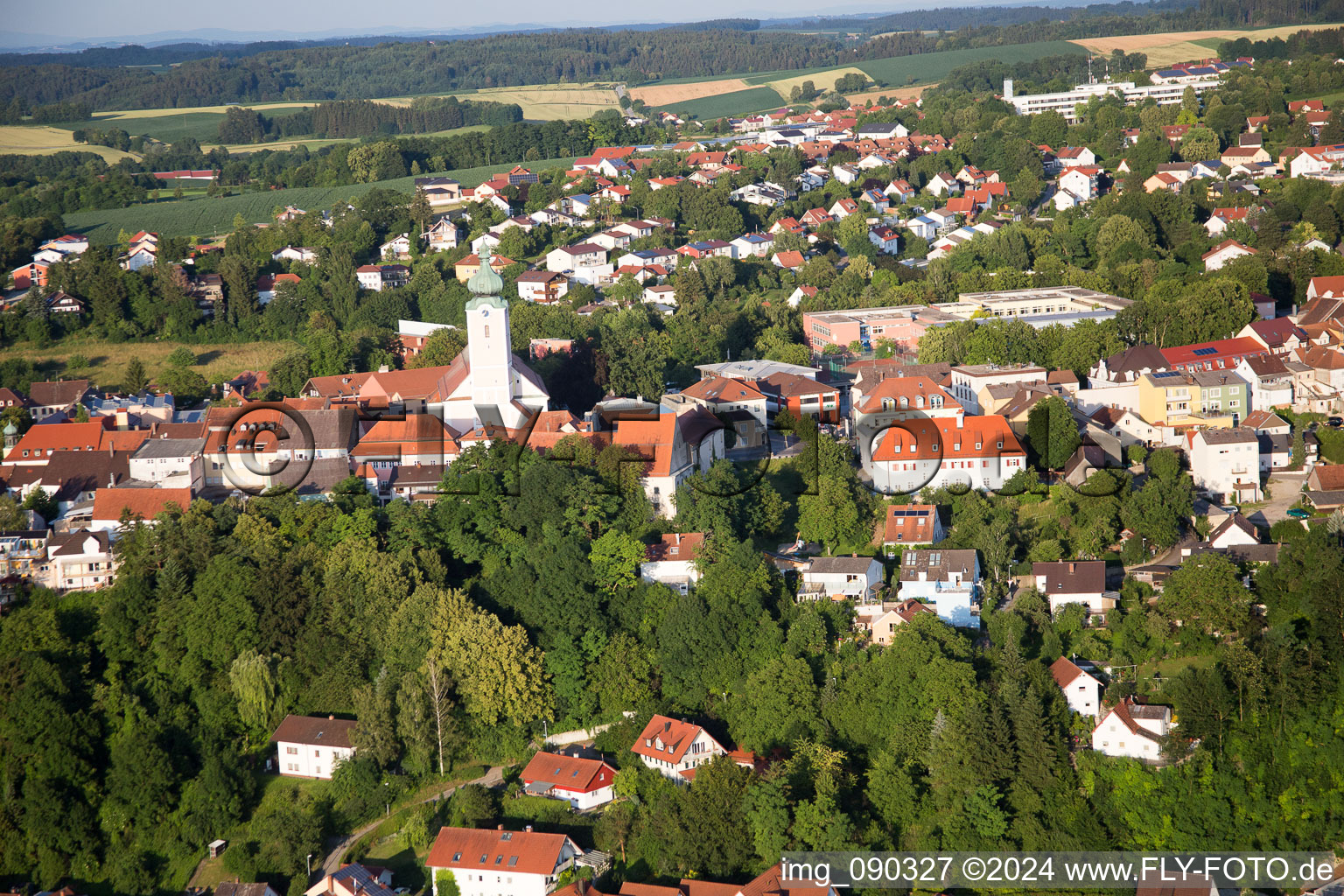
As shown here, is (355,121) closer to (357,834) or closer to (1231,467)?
(1231,467)

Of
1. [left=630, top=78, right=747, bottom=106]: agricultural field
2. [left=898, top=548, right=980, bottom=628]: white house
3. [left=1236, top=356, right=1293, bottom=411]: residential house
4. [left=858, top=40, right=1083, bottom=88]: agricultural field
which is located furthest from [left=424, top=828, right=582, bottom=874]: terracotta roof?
[left=630, top=78, right=747, bottom=106]: agricultural field

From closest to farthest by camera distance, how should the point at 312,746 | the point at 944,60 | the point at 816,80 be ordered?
1. the point at 312,746
2. the point at 944,60
3. the point at 816,80

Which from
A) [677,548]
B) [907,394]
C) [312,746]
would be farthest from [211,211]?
[312,746]

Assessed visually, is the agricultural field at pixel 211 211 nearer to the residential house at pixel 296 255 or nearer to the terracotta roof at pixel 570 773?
the residential house at pixel 296 255

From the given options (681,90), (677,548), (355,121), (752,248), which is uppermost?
(681,90)

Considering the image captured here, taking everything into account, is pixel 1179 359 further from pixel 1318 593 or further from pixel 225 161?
pixel 225 161

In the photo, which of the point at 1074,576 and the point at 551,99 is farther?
the point at 551,99

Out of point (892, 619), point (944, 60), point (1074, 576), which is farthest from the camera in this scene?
point (944, 60)

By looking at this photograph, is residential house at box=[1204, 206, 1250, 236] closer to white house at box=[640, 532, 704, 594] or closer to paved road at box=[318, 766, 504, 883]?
white house at box=[640, 532, 704, 594]
